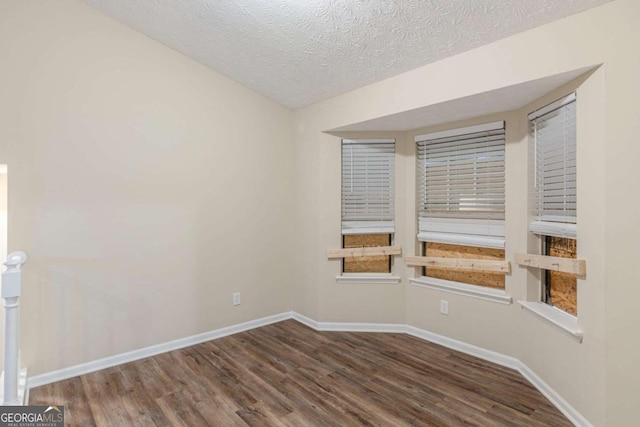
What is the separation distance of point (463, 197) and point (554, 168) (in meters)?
0.86

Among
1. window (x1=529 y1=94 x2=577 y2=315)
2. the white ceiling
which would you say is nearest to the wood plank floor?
window (x1=529 y1=94 x2=577 y2=315)

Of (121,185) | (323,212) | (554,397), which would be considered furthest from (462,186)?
(121,185)

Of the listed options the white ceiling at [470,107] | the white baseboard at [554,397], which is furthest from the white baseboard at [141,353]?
the white baseboard at [554,397]

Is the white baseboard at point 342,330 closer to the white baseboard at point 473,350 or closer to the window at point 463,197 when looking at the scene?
the white baseboard at point 473,350

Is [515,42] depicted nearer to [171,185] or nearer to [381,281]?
[381,281]

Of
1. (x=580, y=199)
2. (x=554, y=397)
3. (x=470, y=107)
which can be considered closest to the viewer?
(x=580, y=199)

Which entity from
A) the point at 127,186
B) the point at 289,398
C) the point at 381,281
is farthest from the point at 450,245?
the point at 127,186

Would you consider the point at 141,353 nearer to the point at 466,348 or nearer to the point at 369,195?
the point at 369,195

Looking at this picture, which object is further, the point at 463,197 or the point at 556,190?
the point at 463,197

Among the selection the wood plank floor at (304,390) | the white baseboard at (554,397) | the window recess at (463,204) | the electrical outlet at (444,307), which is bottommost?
the wood plank floor at (304,390)

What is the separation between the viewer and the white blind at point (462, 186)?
2.95 metres

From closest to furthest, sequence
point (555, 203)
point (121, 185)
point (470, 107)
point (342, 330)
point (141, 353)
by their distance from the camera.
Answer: point (555, 203)
point (470, 107)
point (121, 185)
point (141, 353)
point (342, 330)

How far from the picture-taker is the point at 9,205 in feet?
8.00

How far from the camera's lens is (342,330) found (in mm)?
3619
